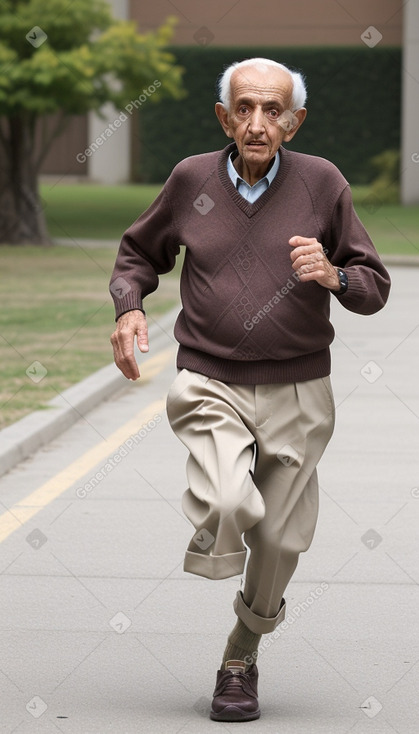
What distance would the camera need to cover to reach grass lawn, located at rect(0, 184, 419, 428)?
11.5 meters

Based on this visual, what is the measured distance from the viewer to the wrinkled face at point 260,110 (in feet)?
14.4

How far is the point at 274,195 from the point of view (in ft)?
14.6

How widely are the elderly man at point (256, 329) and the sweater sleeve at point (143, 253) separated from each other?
3cm

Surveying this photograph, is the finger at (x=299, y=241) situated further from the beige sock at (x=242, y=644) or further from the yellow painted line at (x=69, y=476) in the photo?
the yellow painted line at (x=69, y=476)

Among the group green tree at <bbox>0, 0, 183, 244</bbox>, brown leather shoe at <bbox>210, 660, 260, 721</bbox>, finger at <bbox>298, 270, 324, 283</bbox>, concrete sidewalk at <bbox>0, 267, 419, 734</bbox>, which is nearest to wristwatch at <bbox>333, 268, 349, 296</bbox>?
finger at <bbox>298, 270, 324, 283</bbox>

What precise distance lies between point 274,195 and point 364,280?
1.19 feet

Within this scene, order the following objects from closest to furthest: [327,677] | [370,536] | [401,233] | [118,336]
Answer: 1. [118,336]
2. [327,677]
3. [370,536]
4. [401,233]

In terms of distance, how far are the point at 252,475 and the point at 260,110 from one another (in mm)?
1073

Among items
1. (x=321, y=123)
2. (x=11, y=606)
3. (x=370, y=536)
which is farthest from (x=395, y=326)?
(x=321, y=123)

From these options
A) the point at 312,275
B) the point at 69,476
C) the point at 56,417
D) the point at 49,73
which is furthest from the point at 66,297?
the point at 312,275

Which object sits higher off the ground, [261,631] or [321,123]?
[321,123]

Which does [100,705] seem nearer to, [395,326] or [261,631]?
[261,631]

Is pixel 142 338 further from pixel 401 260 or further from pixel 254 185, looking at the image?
pixel 401 260

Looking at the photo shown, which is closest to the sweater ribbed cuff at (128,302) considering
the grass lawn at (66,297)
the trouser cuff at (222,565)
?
the trouser cuff at (222,565)
